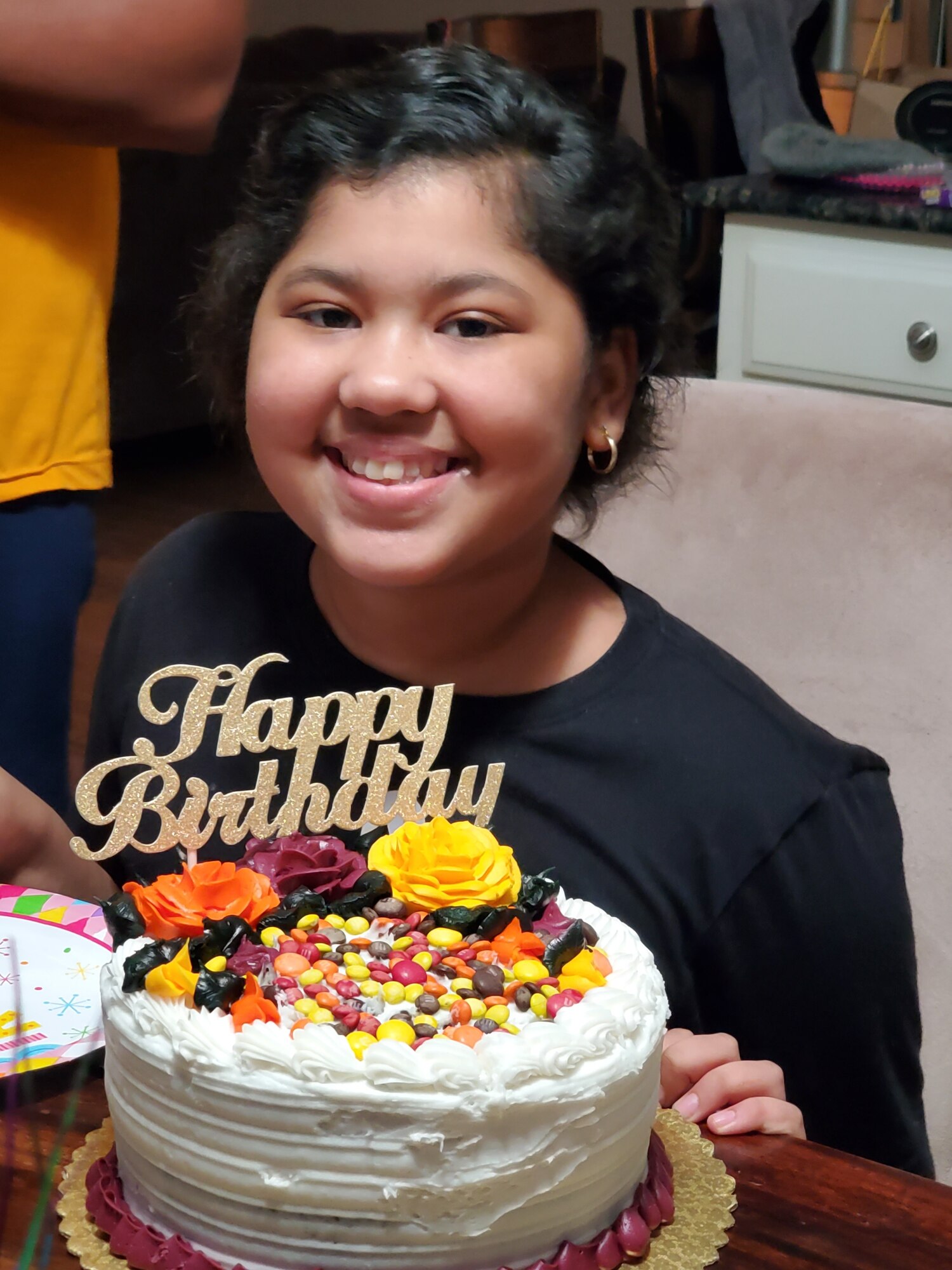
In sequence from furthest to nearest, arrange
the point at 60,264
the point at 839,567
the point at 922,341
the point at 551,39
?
the point at 551,39 < the point at 922,341 < the point at 839,567 < the point at 60,264

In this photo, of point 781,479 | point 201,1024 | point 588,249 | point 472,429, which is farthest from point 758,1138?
point 781,479

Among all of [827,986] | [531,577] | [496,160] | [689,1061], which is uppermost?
[496,160]

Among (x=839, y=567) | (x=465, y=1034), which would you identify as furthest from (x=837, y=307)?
(x=465, y=1034)

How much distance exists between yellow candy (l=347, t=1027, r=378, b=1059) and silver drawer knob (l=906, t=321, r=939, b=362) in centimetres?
191

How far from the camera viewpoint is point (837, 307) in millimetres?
2436

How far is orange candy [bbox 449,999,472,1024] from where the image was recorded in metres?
0.73

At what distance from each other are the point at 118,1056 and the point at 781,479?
0.92 metres

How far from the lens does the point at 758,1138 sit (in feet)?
2.85

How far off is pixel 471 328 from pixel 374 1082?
550 mm

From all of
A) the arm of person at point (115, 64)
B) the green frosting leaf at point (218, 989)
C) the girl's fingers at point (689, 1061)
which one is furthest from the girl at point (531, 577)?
the green frosting leaf at point (218, 989)

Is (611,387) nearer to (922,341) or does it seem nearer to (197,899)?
(197,899)

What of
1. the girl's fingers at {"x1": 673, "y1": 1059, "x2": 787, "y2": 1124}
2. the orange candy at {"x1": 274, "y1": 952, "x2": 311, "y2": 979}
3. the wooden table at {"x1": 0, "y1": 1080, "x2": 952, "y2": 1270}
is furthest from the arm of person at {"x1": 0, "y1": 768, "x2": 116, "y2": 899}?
the girl's fingers at {"x1": 673, "y1": 1059, "x2": 787, "y2": 1124}

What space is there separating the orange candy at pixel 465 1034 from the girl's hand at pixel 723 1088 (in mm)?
232

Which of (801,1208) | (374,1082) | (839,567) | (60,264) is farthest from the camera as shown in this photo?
(839,567)
